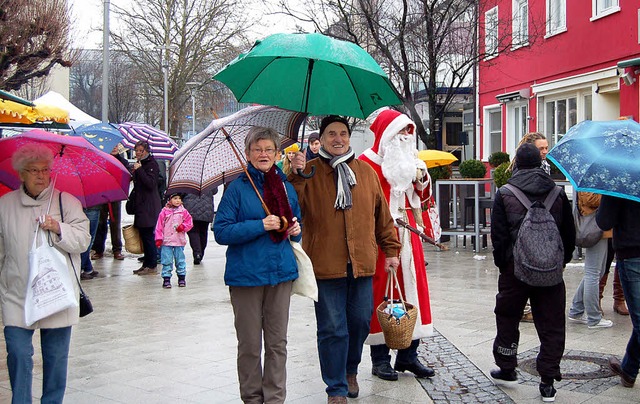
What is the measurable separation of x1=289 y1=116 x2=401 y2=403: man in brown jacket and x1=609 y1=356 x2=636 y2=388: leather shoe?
1.99 metres

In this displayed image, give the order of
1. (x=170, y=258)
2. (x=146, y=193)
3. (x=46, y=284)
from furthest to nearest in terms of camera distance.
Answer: (x=146, y=193) → (x=170, y=258) → (x=46, y=284)

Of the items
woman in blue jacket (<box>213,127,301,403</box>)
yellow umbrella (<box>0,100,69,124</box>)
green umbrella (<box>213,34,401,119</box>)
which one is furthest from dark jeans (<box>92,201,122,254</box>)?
woman in blue jacket (<box>213,127,301,403</box>)

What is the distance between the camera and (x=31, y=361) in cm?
480

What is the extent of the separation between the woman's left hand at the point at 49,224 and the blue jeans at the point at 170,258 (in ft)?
21.8

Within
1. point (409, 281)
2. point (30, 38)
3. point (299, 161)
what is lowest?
point (409, 281)

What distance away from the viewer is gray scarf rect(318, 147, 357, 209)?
213 inches

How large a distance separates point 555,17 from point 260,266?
18175mm

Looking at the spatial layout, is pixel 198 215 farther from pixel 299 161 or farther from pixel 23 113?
pixel 299 161

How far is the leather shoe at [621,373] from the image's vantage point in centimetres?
591

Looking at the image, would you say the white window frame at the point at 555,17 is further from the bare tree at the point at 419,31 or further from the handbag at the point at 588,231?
the handbag at the point at 588,231

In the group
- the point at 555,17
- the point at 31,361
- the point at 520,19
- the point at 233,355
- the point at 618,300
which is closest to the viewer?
the point at 31,361

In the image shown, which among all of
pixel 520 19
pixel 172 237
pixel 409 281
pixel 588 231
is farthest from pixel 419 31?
pixel 409 281

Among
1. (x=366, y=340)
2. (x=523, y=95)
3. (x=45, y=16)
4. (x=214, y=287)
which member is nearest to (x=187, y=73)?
(x=523, y=95)

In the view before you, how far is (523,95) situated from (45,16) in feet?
44.5
